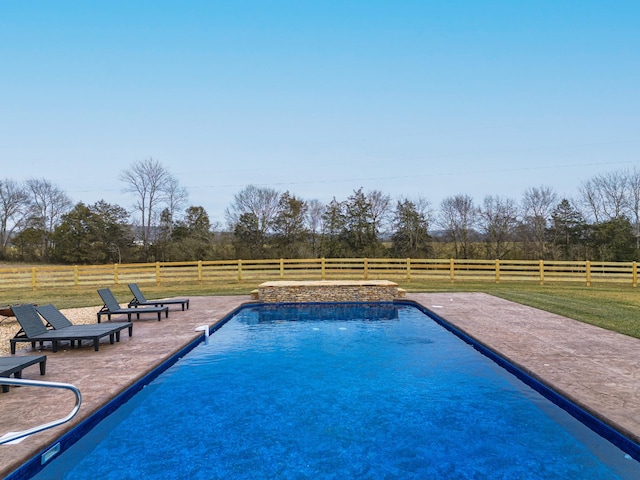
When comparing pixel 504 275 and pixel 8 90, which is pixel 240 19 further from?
pixel 504 275

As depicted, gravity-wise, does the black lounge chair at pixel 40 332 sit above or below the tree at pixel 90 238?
below

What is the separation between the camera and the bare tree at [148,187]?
2955 cm

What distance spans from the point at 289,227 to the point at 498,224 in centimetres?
1458

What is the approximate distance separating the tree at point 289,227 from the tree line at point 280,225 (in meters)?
0.07

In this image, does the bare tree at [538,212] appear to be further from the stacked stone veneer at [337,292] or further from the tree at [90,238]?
the tree at [90,238]

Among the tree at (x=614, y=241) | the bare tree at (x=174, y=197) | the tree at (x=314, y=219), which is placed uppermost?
the bare tree at (x=174, y=197)

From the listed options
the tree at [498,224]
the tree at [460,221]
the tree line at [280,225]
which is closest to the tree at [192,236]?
the tree line at [280,225]

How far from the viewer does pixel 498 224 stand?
27922mm

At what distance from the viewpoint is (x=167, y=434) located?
3896 mm

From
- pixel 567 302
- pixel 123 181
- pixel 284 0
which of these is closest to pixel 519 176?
pixel 567 302

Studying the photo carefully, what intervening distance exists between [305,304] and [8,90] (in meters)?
14.6

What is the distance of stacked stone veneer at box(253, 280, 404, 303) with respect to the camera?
12.5 m

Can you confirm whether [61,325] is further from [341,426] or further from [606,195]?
[606,195]

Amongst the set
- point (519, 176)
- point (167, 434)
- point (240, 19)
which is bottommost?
point (167, 434)
